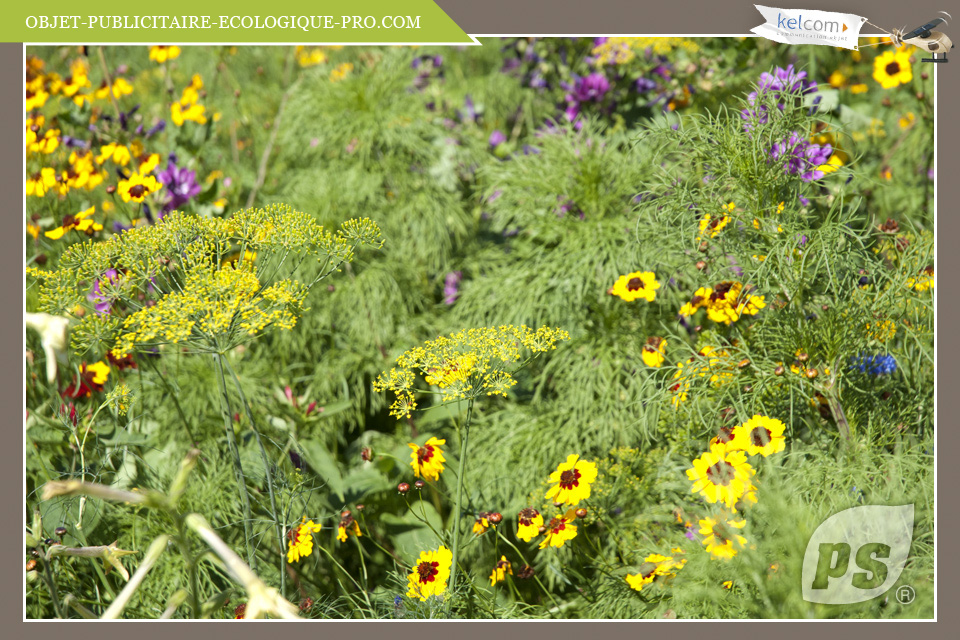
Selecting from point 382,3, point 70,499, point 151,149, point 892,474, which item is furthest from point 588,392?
point 151,149

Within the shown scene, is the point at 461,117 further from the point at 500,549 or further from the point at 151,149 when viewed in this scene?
the point at 500,549

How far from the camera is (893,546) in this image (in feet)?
4.27

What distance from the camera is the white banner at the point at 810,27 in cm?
146

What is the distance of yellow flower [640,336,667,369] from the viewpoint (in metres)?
1.51

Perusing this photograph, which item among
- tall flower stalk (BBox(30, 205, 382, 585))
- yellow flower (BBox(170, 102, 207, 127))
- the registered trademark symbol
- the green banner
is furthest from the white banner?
yellow flower (BBox(170, 102, 207, 127))

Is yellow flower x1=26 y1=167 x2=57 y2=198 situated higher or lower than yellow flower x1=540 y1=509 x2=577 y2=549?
higher

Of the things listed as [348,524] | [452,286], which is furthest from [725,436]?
[452,286]

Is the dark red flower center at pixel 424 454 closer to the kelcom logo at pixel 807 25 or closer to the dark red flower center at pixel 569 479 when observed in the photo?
the dark red flower center at pixel 569 479

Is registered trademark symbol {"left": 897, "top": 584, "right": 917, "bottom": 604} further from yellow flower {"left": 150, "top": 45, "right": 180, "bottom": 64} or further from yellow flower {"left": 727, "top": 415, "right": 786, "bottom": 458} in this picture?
yellow flower {"left": 150, "top": 45, "right": 180, "bottom": 64}

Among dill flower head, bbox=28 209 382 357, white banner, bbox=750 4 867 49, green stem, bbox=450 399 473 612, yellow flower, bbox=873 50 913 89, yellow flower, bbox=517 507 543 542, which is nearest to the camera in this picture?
dill flower head, bbox=28 209 382 357

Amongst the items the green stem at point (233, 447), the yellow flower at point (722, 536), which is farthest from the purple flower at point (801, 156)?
the green stem at point (233, 447)

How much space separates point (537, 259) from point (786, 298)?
2.06 feet

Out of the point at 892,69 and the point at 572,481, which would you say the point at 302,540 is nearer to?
the point at 572,481

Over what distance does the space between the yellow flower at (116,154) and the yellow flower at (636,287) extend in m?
1.38
